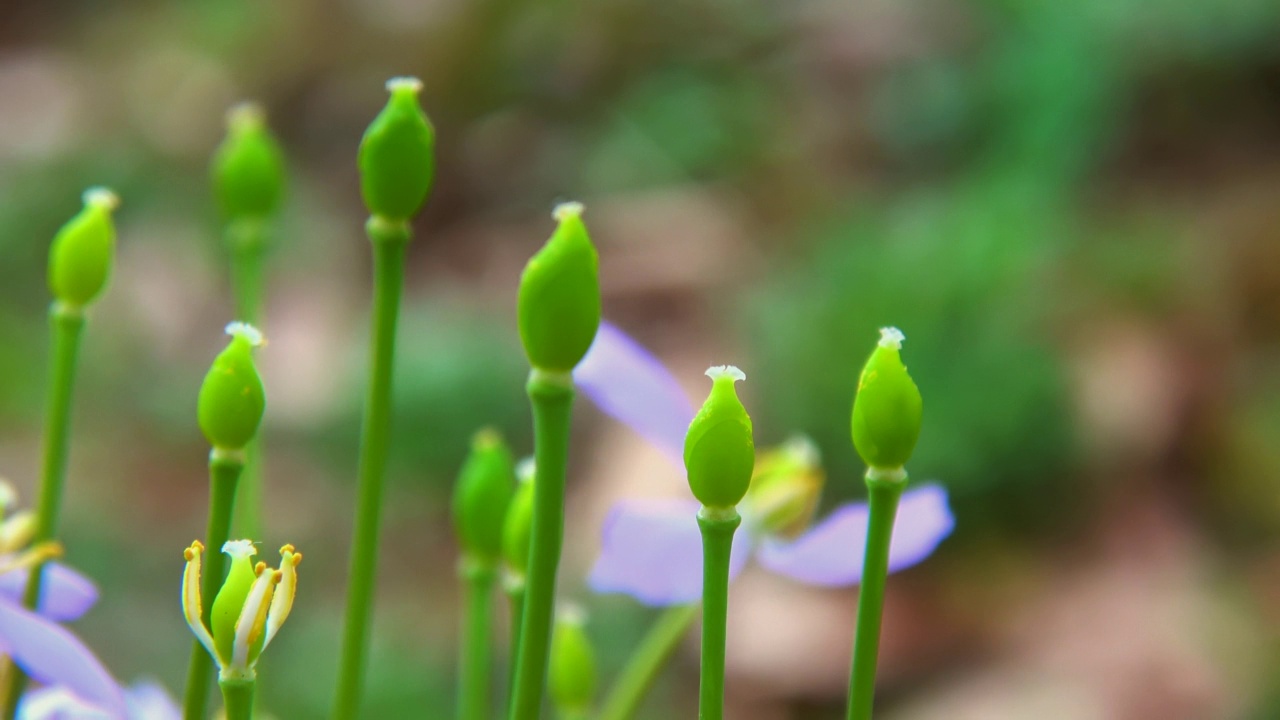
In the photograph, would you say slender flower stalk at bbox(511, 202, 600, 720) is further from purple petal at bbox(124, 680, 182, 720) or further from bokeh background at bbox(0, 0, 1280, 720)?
bokeh background at bbox(0, 0, 1280, 720)

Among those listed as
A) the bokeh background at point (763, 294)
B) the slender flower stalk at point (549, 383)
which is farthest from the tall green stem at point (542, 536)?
the bokeh background at point (763, 294)

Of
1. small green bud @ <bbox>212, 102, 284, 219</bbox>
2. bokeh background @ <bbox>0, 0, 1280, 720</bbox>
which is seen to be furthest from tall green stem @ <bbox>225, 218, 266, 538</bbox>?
bokeh background @ <bbox>0, 0, 1280, 720</bbox>

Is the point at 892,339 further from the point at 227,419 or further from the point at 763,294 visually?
the point at 763,294

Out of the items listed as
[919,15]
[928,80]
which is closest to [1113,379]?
[928,80]

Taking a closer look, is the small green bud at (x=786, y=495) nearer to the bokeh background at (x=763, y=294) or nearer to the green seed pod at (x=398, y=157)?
the green seed pod at (x=398, y=157)

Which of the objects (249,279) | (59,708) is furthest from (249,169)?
(59,708)
